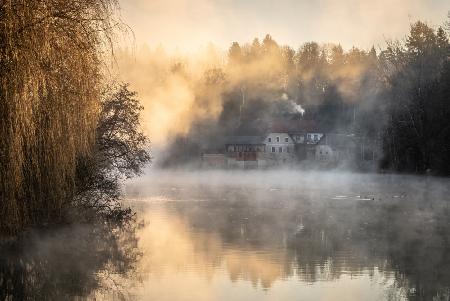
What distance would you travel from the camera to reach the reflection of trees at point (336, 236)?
19.6 meters

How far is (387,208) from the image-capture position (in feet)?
131

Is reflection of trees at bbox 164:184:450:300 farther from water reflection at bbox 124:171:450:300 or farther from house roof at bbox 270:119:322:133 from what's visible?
house roof at bbox 270:119:322:133

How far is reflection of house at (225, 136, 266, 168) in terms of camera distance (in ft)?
328

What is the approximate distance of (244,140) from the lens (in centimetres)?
10044

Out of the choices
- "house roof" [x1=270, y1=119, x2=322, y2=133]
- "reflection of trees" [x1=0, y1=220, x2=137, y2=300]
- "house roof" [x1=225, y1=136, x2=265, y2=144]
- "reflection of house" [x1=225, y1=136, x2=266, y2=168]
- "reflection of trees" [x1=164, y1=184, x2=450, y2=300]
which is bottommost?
"reflection of trees" [x1=164, y1=184, x2=450, y2=300]

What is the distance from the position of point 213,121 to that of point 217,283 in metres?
82.8

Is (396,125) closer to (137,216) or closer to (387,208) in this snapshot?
(387,208)

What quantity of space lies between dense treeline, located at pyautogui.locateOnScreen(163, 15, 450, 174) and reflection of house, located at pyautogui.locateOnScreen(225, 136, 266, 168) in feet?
5.67

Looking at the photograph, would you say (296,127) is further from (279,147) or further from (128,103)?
(128,103)

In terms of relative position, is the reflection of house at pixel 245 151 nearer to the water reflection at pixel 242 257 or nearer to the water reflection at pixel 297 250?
the water reflection at pixel 297 250

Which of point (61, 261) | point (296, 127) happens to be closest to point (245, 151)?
point (296, 127)

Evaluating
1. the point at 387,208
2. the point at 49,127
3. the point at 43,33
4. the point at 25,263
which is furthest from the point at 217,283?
the point at 387,208

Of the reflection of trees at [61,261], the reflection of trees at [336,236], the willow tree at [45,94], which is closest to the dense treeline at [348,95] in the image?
the reflection of trees at [336,236]

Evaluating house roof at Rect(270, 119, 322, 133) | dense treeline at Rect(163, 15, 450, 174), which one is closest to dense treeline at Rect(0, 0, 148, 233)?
dense treeline at Rect(163, 15, 450, 174)
